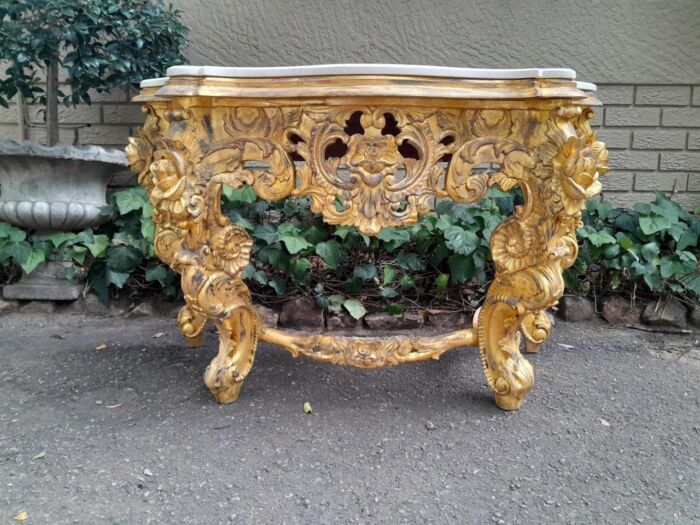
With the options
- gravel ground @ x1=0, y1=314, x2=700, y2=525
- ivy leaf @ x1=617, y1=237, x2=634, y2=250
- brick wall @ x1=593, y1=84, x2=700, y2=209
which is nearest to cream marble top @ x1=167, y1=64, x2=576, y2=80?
gravel ground @ x1=0, y1=314, x2=700, y2=525

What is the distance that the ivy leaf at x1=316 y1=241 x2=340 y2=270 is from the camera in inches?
108

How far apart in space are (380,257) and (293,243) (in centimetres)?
58

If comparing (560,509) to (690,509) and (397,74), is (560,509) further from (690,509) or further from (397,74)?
(397,74)

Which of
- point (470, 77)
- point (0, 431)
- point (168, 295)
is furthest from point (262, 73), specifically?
point (168, 295)

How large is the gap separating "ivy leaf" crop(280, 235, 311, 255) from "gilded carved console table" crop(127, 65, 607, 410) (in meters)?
0.77

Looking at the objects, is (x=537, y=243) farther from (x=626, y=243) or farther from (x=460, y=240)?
(x=626, y=243)

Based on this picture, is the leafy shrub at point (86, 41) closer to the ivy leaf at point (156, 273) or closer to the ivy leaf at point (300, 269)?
the ivy leaf at point (156, 273)

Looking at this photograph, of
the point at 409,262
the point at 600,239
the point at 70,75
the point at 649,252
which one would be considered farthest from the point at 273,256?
the point at 649,252

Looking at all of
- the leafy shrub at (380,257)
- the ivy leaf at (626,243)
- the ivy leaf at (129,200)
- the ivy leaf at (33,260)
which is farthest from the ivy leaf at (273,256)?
the ivy leaf at (626,243)

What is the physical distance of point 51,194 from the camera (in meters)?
2.88

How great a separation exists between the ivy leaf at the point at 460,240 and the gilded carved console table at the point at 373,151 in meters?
0.80

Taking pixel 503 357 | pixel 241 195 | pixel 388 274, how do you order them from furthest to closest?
pixel 241 195 < pixel 388 274 < pixel 503 357

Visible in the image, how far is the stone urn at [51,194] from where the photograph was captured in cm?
280

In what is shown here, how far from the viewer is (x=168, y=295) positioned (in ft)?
9.78
